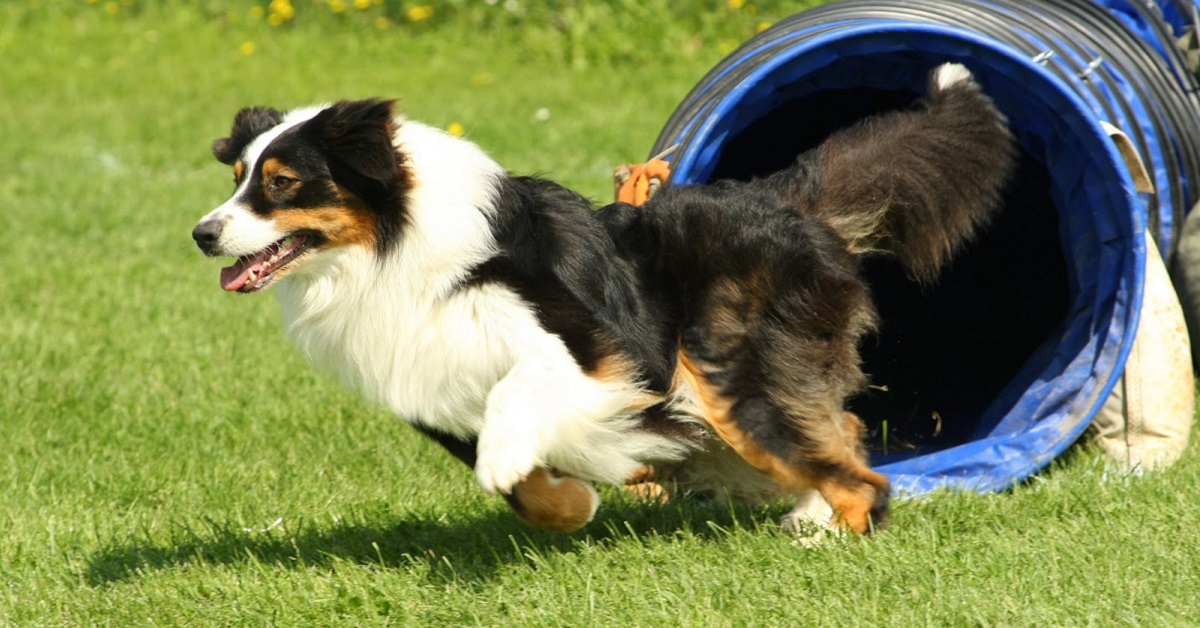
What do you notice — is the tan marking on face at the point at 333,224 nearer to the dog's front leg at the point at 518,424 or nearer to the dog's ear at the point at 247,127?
the dog's ear at the point at 247,127

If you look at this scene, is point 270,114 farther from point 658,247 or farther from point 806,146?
point 806,146

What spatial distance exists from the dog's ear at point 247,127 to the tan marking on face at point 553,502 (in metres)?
1.35

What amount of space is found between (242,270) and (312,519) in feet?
3.90

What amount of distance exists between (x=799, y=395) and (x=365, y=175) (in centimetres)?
148

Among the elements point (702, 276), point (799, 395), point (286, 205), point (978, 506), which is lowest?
point (978, 506)

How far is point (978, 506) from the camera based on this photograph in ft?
14.6

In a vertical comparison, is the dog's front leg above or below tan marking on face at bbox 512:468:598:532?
above

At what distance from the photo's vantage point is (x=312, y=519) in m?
4.84

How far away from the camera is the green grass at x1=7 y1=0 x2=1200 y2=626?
3.80 metres

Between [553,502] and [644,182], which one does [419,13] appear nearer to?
[644,182]

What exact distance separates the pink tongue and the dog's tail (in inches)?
65.1

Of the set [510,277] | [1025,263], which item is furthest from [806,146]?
[510,277]

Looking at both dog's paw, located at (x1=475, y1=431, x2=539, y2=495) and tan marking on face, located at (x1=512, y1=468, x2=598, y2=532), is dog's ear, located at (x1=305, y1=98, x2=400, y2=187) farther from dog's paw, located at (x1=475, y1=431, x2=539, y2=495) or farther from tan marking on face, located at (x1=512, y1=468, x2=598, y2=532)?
tan marking on face, located at (x1=512, y1=468, x2=598, y2=532)

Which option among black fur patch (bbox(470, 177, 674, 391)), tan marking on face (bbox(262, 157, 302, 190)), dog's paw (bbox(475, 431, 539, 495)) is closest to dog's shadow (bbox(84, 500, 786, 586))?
dog's paw (bbox(475, 431, 539, 495))
